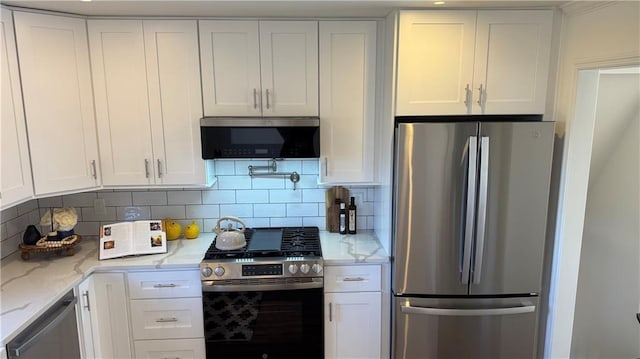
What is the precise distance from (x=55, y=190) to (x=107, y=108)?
1.83 ft

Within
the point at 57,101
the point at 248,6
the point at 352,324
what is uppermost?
the point at 248,6

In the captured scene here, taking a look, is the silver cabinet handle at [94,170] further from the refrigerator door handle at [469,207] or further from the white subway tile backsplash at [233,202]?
the refrigerator door handle at [469,207]

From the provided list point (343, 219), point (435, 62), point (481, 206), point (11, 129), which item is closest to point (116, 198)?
point (11, 129)

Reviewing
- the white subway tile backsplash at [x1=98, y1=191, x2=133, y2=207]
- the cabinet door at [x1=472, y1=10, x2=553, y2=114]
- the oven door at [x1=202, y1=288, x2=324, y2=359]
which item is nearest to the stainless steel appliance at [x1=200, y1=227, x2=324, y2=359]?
the oven door at [x1=202, y1=288, x2=324, y2=359]

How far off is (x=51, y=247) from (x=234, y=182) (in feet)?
3.81

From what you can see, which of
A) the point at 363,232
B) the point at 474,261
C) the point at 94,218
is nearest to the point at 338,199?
the point at 363,232

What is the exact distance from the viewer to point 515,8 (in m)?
2.21

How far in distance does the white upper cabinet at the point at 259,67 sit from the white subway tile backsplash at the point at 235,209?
724mm

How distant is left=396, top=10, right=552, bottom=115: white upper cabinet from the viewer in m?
2.21

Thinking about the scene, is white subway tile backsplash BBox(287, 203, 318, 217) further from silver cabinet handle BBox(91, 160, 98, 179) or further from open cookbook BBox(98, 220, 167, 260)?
silver cabinet handle BBox(91, 160, 98, 179)

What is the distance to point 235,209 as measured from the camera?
114 inches

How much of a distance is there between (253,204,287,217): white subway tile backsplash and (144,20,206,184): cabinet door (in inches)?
19.5

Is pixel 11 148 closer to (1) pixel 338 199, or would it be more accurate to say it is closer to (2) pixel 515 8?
(1) pixel 338 199

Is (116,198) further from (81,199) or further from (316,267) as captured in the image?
(316,267)
